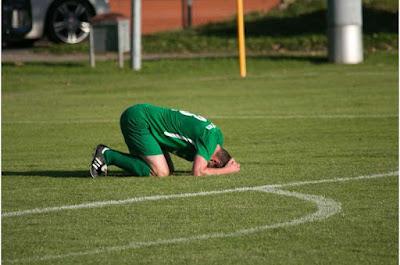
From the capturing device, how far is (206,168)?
11656 mm

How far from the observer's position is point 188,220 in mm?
9312

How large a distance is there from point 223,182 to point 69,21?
1921 centimetres

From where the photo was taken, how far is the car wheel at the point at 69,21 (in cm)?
2947

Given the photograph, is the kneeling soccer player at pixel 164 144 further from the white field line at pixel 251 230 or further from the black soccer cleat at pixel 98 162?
the white field line at pixel 251 230

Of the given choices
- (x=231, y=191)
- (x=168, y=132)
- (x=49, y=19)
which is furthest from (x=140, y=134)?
(x=49, y=19)

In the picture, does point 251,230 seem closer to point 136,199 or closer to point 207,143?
point 136,199

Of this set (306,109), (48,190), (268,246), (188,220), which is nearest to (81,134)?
(306,109)

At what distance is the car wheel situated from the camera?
29469mm

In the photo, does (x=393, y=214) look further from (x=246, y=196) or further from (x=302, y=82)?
(x=302, y=82)

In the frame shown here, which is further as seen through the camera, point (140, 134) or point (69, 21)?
point (69, 21)

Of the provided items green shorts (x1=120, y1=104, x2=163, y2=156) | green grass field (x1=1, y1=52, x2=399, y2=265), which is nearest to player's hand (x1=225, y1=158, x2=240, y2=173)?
green grass field (x1=1, y1=52, x2=399, y2=265)

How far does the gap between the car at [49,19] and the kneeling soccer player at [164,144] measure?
17003 mm

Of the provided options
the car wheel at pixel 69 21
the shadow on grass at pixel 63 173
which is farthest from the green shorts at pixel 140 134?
the car wheel at pixel 69 21

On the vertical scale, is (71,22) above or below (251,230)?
above
